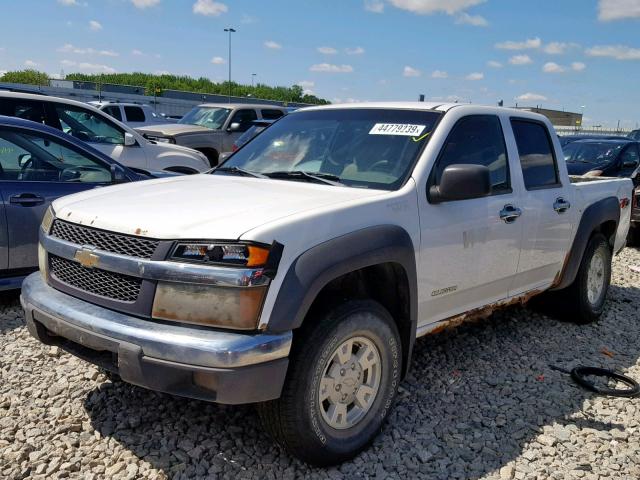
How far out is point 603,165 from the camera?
1198 centimetres

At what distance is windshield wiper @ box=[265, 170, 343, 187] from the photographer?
3716mm

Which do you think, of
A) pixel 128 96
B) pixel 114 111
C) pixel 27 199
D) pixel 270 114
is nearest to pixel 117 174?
pixel 27 199

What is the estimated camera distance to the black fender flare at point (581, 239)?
5156mm

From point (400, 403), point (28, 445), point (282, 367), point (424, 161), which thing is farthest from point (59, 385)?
point (424, 161)

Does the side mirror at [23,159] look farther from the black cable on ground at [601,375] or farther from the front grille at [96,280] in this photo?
the black cable on ground at [601,375]

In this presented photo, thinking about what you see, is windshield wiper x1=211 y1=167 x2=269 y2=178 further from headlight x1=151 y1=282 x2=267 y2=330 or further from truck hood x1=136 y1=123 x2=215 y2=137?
truck hood x1=136 y1=123 x2=215 y2=137

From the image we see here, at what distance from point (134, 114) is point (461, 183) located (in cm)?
1634

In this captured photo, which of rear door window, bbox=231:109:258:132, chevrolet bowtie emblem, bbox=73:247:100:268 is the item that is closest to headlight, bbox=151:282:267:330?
chevrolet bowtie emblem, bbox=73:247:100:268

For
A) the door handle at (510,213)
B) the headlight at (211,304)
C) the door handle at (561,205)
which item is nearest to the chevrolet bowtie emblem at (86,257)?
the headlight at (211,304)

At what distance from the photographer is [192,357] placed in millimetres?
2609

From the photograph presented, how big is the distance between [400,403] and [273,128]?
2180mm

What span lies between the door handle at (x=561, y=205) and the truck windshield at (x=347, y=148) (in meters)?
1.46

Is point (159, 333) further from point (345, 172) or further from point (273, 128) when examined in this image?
point (273, 128)

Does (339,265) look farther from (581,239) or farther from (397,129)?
(581,239)
